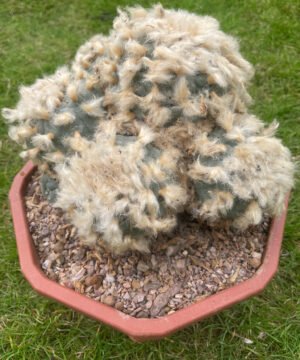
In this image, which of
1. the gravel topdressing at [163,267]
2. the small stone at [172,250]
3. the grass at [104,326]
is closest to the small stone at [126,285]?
the gravel topdressing at [163,267]

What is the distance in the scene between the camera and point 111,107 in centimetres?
125

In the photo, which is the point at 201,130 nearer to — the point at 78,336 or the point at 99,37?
the point at 99,37

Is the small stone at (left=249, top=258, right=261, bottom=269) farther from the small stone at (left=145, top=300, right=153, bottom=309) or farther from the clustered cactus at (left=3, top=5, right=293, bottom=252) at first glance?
the small stone at (left=145, top=300, right=153, bottom=309)

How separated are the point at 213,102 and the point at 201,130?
8 cm

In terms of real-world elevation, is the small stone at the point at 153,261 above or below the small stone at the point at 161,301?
above

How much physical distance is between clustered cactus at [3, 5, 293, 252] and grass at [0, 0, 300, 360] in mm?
518

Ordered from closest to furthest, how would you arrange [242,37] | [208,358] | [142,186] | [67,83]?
[142,186]
[67,83]
[208,358]
[242,37]

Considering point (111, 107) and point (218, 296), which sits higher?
point (111, 107)

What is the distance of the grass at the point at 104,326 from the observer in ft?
5.14

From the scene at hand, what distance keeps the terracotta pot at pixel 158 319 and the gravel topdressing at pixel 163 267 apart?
4cm

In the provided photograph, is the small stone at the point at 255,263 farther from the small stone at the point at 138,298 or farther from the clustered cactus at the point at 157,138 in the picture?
the small stone at the point at 138,298

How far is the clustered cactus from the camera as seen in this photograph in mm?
1125

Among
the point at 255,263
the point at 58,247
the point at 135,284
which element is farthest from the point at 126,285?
the point at 255,263

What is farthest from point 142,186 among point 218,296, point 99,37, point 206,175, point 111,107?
point 99,37
